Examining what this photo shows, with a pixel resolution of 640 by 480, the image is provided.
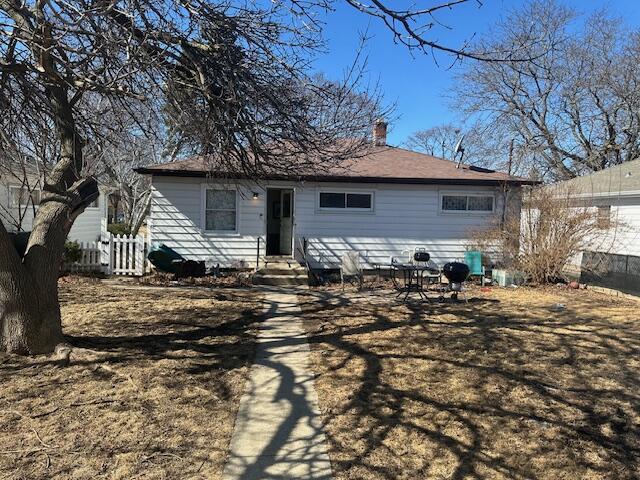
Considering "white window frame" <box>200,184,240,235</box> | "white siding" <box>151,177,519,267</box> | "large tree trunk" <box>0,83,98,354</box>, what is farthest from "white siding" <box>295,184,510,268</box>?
"large tree trunk" <box>0,83,98,354</box>

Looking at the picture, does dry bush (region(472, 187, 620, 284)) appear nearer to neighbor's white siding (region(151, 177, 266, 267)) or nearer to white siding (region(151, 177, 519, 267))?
white siding (region(151, 177, 519, 267))

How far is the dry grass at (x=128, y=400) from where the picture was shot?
10.8 ft

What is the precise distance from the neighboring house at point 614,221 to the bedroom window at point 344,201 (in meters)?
5.48

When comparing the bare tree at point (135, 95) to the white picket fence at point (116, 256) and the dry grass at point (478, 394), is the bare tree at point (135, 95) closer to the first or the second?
the dry grass at point (478, 394)

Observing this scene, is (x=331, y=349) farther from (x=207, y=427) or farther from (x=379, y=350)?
(x=207, y=427)

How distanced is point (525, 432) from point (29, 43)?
5078mm

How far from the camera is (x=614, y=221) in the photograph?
531 inches

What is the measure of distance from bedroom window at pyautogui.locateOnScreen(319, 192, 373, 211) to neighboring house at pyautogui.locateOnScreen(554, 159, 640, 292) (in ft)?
18.0

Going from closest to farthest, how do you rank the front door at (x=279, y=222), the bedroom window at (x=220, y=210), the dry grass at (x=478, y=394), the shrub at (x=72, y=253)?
the dry grass at (x=478, y=394), the shrub at (x=72, y=253), the bedroom window at (x=220, y=210), the front door at (x=279, y=222)

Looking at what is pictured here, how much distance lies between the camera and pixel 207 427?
387 centimetres

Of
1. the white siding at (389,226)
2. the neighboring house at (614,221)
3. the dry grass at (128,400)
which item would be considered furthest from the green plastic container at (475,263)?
the dry grass at (128,400)

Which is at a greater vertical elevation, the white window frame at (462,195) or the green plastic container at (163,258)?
the white window frame at (462,195)

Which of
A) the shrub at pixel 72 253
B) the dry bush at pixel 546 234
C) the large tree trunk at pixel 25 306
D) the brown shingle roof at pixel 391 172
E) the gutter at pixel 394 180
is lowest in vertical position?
the large tree trunk at pixel 25 306

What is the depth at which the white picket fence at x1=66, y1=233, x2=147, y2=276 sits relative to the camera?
40.8 ft
